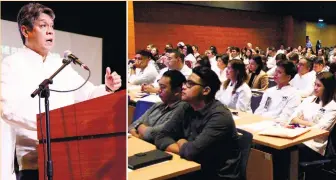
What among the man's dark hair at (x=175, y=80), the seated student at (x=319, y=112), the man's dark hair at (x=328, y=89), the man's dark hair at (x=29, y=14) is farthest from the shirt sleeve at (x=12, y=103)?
the man's dark hair at (x=328, y=89)

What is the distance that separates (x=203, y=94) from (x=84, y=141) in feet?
4.61

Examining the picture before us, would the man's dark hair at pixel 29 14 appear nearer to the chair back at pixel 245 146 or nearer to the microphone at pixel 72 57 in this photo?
the microphone at pixel 72 57

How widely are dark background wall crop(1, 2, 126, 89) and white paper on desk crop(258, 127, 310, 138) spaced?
5.73 feet

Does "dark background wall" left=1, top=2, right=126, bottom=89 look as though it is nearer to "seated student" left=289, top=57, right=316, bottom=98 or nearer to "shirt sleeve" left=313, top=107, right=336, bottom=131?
"shirt sleeve" left=313, top=107, right=336, bottom=131

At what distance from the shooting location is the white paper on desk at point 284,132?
293 centimetres

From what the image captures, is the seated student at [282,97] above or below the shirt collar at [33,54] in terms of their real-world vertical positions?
below

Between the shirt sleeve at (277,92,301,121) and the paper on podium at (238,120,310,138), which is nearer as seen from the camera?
the paper on podium at (238,120,310,138)

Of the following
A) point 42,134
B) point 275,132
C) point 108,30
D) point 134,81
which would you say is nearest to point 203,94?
point 275,132

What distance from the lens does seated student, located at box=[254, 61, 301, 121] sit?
3.96m

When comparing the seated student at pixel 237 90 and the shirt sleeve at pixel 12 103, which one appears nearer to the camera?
the shirt sleeve at pixel 12 103

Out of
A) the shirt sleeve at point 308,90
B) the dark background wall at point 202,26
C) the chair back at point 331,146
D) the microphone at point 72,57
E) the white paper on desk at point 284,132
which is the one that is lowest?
the chair back at point 331,146

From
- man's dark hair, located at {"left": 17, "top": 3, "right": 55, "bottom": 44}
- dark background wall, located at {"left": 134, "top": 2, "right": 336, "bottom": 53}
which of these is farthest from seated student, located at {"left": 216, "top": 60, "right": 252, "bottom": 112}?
dark background wall, located at {"left": 134, "top": 2, "right": 336, "bottom": 53}

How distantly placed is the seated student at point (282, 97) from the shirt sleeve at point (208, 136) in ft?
5.12

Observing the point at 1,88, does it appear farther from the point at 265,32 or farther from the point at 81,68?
the point at 265,32
